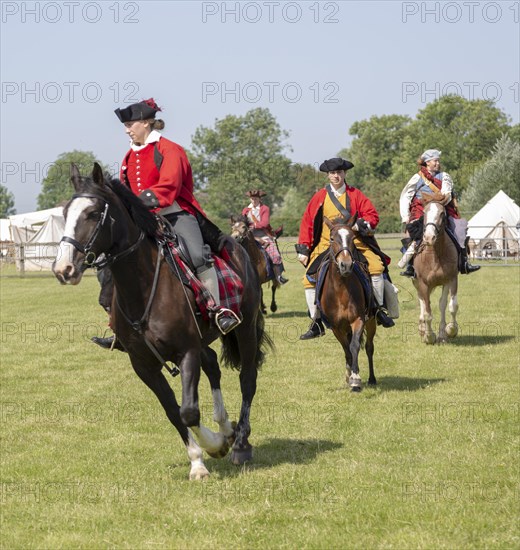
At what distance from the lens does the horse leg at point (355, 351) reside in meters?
11.5

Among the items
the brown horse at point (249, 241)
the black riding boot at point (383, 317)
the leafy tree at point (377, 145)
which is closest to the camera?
the black riding boot at point (383, 317)

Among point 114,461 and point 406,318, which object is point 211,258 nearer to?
point 114,461

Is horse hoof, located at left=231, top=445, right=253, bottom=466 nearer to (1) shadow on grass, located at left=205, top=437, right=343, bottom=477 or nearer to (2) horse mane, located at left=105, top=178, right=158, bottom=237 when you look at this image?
(1) shadow on grass, located at left=205, top=437, right=343, bottom=477

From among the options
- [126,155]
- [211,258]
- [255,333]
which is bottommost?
[255,333]

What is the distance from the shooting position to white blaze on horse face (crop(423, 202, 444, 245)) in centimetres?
1514

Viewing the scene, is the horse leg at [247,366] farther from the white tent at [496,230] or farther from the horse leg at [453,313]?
the white tent at [496,230]

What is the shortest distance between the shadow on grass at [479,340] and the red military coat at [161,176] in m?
8.47

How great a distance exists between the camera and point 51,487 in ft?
24.9

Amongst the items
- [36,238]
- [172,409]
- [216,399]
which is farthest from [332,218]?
[36,238]

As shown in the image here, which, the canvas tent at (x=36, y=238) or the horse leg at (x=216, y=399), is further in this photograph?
the canvas tent at (x=36, y=238)

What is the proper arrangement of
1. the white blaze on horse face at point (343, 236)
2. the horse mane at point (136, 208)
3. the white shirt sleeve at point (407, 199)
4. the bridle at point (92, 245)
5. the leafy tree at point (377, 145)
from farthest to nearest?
the leafy tree at point (377, 145) < the white shirt sleeve at point (407, 199) < the white blaze on horse face at point (343, 236) < the horse mane at point (136, 208) < the bridle at point (92, 245)

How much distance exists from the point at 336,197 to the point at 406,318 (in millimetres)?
8211

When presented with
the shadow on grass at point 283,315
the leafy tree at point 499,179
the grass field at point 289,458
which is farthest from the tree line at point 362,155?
the grass field at point 289,458

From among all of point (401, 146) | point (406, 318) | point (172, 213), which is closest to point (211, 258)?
point (172, 213)
